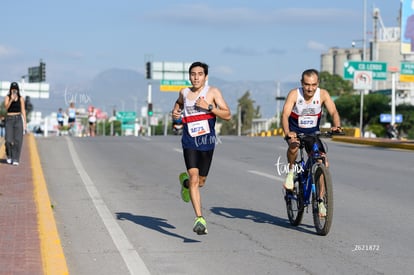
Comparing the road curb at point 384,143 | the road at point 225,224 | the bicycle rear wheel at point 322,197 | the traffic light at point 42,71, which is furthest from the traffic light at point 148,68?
the bicycle rear wheel at point 322,197

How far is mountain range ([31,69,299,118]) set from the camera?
20.7 metres

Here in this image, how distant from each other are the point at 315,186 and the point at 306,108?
880 mm

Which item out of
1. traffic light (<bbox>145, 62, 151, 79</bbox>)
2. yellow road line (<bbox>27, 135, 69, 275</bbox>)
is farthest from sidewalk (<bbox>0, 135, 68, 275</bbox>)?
traffic light (<bbox>145, 62, 151, 79</bbox>)

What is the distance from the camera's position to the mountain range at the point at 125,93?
817 inches

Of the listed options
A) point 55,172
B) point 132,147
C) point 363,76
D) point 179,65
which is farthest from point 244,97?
point 55,172

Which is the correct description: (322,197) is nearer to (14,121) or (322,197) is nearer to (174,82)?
(14,121)

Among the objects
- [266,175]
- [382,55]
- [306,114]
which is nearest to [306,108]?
[306,114]

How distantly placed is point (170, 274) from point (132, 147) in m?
21.4

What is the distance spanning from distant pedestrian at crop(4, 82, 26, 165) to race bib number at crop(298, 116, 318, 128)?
393 inches

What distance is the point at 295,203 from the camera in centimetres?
1011

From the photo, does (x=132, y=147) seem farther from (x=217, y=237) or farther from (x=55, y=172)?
(x=217, y=237)

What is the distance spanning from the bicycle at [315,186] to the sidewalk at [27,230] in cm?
277

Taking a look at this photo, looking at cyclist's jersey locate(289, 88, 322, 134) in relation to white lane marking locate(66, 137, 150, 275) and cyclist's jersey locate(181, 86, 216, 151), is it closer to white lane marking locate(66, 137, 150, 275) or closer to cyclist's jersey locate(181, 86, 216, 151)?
cyclist's jersey locate(181, 86, 216, 151)

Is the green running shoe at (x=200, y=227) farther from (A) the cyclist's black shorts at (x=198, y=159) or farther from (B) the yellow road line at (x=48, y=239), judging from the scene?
(B) the yellow road line at (x=48, y=239)
